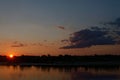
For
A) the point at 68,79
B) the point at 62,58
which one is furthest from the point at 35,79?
the point at 62,58

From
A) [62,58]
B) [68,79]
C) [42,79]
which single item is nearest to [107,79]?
[68,79]

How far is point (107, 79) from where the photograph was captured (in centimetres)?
4647

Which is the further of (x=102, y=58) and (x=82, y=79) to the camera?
(x=102, y=58)

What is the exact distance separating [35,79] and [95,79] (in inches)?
305

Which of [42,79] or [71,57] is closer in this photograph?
[42,79]

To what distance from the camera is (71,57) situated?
A: 152750 mm

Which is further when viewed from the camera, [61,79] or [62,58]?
[62,58]

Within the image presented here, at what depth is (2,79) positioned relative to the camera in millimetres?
46344

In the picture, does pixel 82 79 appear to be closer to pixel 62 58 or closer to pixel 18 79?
pixel 18 79

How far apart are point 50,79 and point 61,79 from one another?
1.42 meters

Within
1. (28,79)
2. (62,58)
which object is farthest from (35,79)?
(62,58)

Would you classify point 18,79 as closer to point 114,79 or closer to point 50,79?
point 50,79

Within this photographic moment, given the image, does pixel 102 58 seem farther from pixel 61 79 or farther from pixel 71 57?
pixel 61 79

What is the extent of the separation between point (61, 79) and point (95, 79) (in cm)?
439
